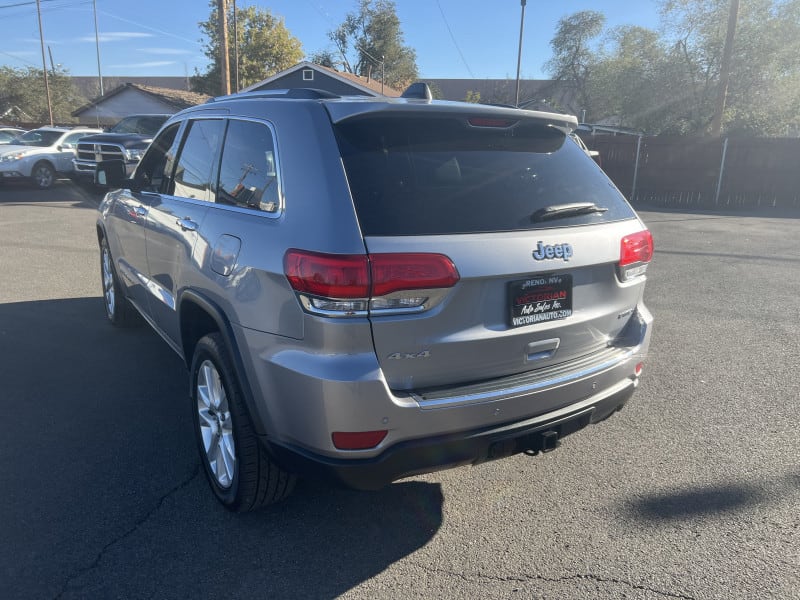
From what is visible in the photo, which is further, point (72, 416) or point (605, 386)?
point (72, 416)

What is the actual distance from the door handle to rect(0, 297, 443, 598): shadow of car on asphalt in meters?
1.28

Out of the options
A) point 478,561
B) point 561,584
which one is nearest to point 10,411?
point 478,561

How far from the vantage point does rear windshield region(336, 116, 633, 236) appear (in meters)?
2.40

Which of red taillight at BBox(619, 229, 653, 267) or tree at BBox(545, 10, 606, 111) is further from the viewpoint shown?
tree at BBox(545, 10, 606, 111)

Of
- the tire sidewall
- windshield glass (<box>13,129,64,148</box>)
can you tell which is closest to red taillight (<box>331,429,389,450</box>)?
the tire sidewall

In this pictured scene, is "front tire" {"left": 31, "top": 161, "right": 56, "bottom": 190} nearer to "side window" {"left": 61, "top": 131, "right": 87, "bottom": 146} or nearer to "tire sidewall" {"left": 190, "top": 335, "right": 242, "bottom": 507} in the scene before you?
"side window" {"left": 61, "top": 131, "right": 87, "bottom": 146}

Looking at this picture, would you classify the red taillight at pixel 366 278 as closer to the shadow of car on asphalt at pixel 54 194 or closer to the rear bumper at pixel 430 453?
the rear bumper at pixel 430 453

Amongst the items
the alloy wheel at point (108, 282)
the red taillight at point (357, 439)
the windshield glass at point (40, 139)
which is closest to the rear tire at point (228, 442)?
the red taillight at point (357, 439)

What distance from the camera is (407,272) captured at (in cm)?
227

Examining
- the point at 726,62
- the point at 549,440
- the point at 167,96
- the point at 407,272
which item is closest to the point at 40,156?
the point at 407,272

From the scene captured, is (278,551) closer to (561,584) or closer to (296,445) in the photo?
(296,445)

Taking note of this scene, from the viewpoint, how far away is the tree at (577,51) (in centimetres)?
4641

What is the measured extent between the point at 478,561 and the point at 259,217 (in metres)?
1.77

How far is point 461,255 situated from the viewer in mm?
2361
